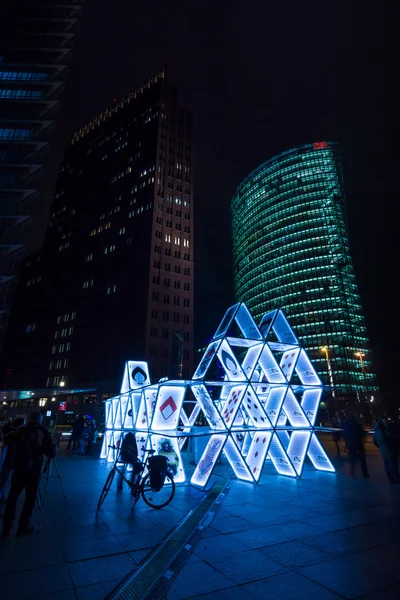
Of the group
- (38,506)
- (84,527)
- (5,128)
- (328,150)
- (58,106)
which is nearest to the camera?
(84,527)

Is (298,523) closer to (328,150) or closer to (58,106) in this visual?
(58,106)

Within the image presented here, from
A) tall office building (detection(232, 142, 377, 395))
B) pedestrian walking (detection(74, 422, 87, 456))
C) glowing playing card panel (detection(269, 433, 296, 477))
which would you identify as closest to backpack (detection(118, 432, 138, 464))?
glowing playing card panel (detection(269, 433, 296, 477))

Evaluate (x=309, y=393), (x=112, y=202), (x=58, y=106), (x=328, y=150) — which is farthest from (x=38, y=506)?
(x=328, y=150)

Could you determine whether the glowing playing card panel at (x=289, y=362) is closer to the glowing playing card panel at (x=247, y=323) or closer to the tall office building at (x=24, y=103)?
the glowing playing card panel at (x=247, y=323)

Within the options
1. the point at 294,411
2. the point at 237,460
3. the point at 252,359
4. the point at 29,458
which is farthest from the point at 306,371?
the point at 29,458

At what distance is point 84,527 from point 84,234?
91.6m

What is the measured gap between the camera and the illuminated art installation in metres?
10.3

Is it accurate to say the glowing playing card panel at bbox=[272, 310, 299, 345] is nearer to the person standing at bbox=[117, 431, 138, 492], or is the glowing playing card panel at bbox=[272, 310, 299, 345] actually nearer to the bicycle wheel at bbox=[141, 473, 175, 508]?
the person standing at bbox=[117, 431, 138, 492]

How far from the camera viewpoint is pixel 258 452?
35.2ft

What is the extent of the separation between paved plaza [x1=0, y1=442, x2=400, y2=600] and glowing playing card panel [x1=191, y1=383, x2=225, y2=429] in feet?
7.13

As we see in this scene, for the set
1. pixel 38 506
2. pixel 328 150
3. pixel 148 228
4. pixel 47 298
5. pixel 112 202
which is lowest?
pixel 38 506

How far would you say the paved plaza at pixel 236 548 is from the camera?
379cm

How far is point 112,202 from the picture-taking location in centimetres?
8412

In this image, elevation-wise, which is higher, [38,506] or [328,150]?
[328,150]
